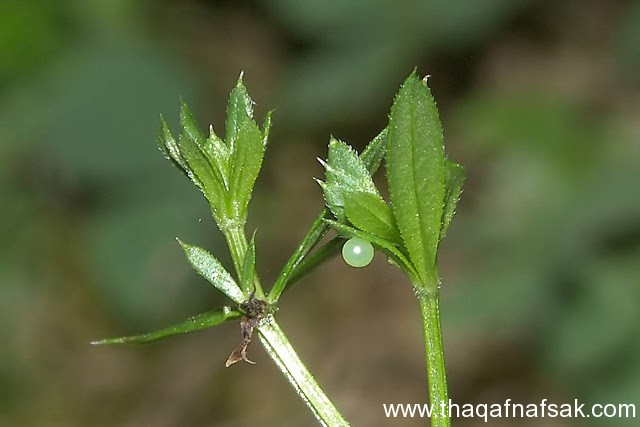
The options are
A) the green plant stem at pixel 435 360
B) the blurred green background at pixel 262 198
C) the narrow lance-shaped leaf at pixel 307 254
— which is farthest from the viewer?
the blurred green background at pixel 262 198

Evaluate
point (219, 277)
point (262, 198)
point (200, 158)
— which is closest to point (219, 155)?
point (200, 158)

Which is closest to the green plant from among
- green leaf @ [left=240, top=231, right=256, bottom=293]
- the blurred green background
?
green leaf @ [left=240, top=231, right=256, bottom=293]

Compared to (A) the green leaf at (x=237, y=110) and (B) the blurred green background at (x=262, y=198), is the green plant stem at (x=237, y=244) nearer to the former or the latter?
(A) the green leaf at (x=237, y=110)

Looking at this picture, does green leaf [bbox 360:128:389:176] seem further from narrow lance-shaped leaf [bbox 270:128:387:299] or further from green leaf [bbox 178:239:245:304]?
green leaf [bbox 178:239:245:304]

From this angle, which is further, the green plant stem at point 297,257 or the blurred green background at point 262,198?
the blurred green background at point 262,198

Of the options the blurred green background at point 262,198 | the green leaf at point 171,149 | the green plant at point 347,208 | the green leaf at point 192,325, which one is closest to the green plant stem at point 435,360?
the green plant at point 347,208

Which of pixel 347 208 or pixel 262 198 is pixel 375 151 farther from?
pixel 262 198

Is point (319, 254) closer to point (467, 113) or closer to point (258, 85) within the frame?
point (467, 113)
